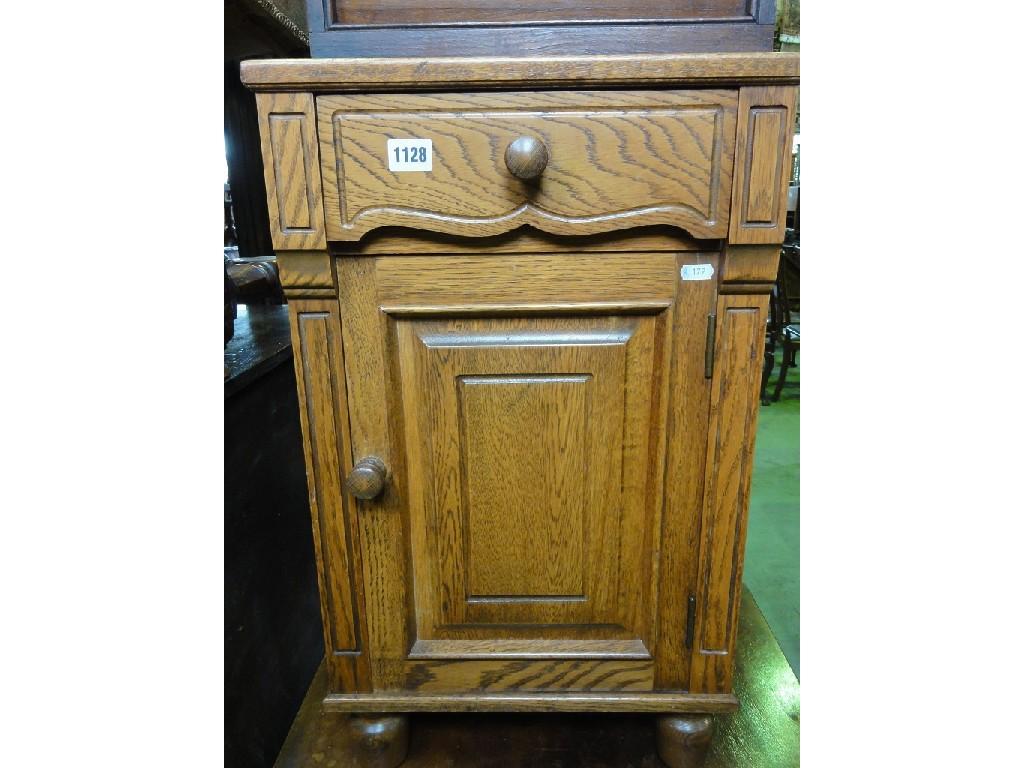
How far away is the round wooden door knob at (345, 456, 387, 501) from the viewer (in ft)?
1.68

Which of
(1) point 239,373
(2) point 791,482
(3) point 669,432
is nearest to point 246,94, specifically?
(1) point 239,373

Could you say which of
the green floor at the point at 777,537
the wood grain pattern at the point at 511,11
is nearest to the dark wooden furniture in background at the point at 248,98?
the wood grain pattern at the point at 511,11

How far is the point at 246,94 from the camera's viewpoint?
131 cm

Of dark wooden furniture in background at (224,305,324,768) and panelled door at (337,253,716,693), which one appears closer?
panelled door at (337,253,716,693)

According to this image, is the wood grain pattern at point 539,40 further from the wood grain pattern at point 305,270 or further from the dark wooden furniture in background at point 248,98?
the dark wooden furniture in background at point 248,98

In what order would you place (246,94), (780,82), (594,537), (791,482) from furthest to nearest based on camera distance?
(791,482), (246,94), (594,537), (780,82)

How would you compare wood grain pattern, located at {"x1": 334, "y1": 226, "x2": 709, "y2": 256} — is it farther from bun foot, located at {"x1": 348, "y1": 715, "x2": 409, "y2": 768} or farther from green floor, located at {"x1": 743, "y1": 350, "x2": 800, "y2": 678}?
green floor, located at {"x1": 743, "y1": 350, "x2": 800, "y2": 678}

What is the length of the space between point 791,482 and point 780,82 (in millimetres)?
1410

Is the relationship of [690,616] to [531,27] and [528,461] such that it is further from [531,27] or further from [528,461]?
[531,27]

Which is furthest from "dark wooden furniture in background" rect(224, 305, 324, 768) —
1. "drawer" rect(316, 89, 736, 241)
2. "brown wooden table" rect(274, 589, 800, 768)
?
"drawer" rect(316, 89, 736, 241)

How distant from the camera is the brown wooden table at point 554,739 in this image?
0.65 metres

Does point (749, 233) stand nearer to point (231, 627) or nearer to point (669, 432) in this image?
point (669, 432)

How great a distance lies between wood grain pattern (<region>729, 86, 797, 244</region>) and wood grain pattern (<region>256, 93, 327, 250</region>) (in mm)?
337

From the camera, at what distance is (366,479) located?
0.51 meters
